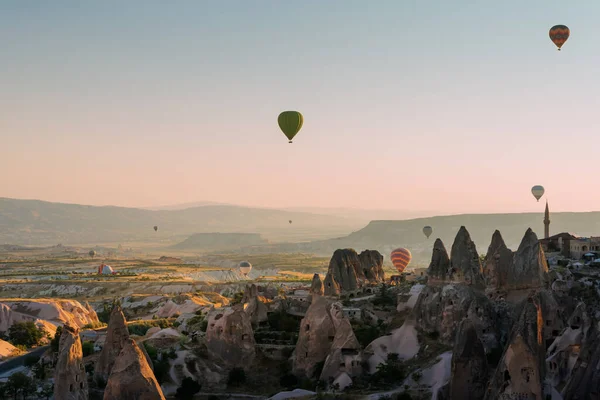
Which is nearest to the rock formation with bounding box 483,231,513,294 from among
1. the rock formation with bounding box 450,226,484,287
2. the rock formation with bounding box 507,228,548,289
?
the rock formation with bounding box 507,228,548,289

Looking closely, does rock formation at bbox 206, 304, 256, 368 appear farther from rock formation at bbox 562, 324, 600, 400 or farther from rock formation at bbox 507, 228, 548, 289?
rock formation at bbox 562, 324, 600, 400

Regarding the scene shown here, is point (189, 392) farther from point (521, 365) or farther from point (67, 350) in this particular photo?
point (521, 365)

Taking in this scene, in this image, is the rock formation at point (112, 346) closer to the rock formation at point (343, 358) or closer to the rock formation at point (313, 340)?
the rock formation at point (313, 340)

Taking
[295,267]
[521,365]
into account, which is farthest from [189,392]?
[295,267]

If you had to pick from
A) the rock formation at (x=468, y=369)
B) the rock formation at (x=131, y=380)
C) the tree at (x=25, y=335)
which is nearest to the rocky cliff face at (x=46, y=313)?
the tree at (x=25, y=335)

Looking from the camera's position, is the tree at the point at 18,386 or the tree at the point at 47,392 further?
the tree at the point at 18,386

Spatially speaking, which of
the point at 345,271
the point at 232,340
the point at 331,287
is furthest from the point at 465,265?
the point at 345,271
